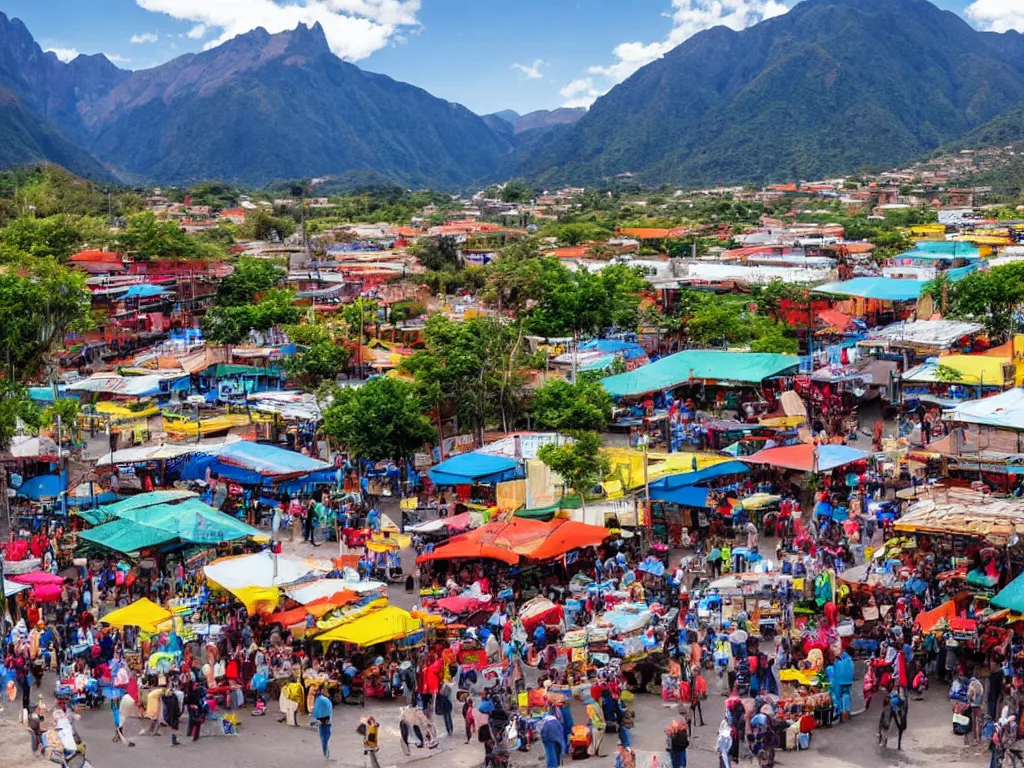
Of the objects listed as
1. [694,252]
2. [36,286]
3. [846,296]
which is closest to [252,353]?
[36,286]

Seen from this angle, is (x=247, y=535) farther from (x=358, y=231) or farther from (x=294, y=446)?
(x=358, y=231)

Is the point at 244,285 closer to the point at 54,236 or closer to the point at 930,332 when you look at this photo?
the point at 54,236

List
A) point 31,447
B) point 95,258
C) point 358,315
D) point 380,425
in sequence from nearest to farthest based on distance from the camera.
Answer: point 380,425
point 31,447
point 358,315
point 95,258

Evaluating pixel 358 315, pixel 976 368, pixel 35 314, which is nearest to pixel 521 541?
pixel 976 368

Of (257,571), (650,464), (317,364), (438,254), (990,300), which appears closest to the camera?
(257,571)

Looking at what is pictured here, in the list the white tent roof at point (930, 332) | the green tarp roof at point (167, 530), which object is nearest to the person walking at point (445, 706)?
the green tarp roof at point (167, 530)

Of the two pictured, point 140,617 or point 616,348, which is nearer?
point 140,617

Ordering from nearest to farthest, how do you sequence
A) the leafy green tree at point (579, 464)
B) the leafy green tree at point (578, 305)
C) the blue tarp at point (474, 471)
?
the leafy green tree at point (579, 464), the blue tarp at point (474, 471), the leafy green tree at point (578, 305)

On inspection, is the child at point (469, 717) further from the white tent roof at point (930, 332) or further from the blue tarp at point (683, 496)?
the white tent roof at point (930, 332)
